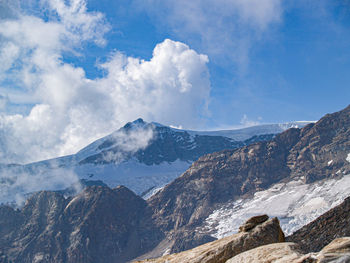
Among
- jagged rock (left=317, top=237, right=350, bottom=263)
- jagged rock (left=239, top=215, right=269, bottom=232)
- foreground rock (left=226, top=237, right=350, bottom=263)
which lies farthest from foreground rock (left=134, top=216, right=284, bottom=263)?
jagged rock (left=317, top=237, right=350, bottom=263)

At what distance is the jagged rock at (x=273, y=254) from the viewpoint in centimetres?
1249

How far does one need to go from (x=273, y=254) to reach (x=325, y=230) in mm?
61588

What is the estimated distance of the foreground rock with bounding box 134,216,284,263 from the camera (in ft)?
64.6

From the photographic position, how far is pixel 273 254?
1363 centimetres

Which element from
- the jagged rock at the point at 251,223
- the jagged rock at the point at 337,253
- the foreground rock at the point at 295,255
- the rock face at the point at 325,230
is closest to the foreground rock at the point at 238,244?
the jagged rock at the point at 251,223

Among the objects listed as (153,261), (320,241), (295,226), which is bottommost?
(295,226)

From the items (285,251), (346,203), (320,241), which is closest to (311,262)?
(285,251)

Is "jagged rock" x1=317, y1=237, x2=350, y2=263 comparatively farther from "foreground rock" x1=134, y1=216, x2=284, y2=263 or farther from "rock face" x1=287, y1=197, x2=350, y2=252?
"rock face" x1=287, y1=197, x2=350, y2=252

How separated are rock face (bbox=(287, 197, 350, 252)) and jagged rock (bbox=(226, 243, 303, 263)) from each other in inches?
1964

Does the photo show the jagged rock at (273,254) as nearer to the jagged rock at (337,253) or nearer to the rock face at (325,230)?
the jagged rock at (337,253)

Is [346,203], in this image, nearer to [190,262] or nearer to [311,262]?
[190,262]

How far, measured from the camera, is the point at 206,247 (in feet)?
70.0

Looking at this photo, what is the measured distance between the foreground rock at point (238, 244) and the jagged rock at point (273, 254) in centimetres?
443

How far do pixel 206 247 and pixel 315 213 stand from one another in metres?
199
